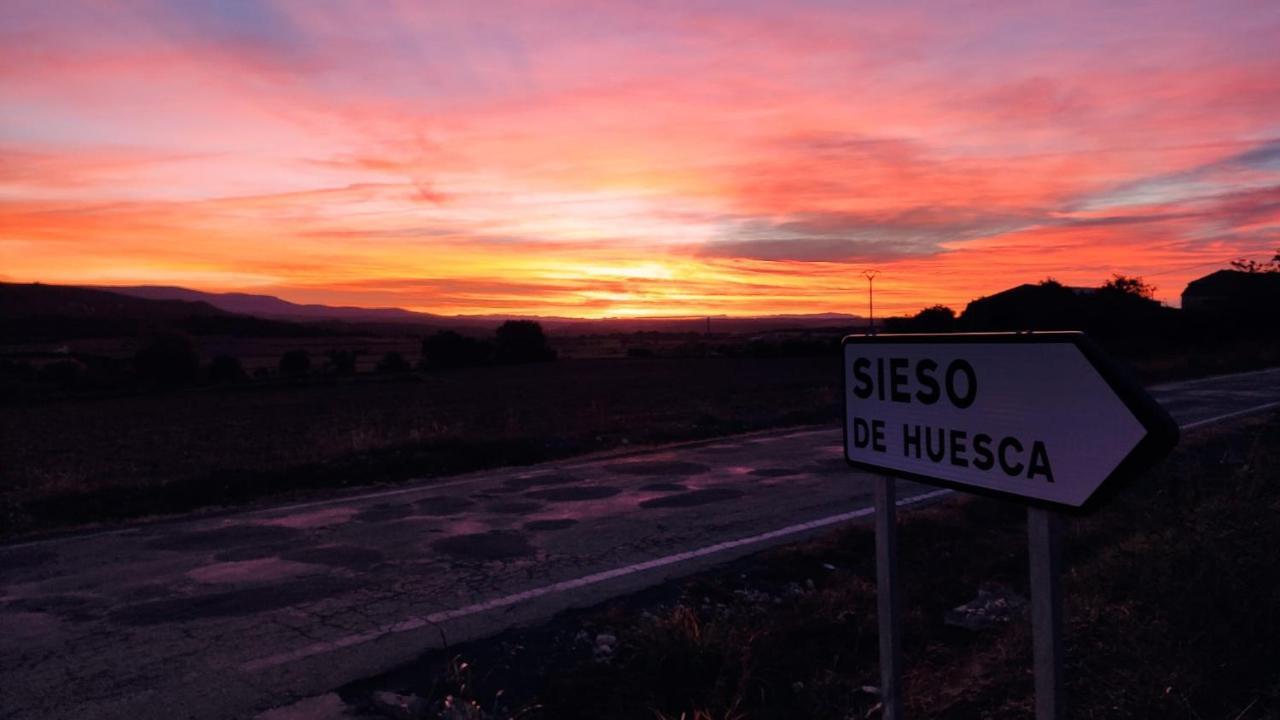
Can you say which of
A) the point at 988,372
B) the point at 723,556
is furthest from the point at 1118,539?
the point at 988,372

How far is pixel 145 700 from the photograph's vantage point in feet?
14.7

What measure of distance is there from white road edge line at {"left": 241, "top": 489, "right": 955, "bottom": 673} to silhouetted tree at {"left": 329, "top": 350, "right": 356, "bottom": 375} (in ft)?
149

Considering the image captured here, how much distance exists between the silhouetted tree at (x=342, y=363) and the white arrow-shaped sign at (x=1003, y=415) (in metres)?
49.9

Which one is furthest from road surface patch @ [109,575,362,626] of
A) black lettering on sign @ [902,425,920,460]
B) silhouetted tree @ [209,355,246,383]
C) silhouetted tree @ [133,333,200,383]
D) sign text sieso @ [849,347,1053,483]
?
silhouetted tree @ [209,355,246,383]

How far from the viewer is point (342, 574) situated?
6688 mm

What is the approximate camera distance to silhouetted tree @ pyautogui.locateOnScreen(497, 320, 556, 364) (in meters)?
65.9

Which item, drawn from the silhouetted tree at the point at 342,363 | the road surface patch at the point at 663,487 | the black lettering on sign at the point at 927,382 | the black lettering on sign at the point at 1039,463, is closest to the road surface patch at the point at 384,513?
the road surface patch at the point at 663,487

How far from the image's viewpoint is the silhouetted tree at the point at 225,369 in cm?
4734

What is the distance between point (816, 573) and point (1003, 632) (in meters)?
1.72

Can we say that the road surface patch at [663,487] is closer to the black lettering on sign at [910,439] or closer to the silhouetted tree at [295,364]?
the black lettering on sign at [910,439]

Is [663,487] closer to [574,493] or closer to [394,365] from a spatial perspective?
[574,493]

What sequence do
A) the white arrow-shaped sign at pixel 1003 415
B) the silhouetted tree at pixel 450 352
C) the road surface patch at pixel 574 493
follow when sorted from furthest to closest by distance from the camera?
the silhouetted tree at pixel 450 352
the road surface patch at pixel 574 493
the white arrow-shaped sign at pixel 1003 415

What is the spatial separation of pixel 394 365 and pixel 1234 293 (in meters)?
73.0

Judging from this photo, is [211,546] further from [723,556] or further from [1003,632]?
[1003,632]
